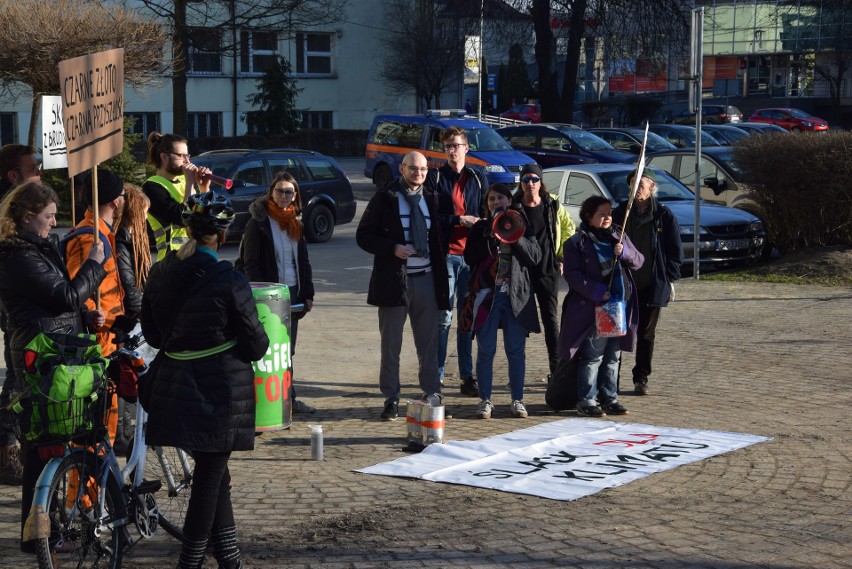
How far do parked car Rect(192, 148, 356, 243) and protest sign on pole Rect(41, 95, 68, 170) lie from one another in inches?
246

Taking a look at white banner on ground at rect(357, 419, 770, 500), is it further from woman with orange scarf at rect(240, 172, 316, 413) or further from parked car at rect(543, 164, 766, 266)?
parked car at rect(543, 164, 766, 266)

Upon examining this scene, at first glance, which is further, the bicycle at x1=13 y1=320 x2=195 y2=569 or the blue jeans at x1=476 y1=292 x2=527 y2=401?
the blue jeans at x1=476 y1=292 x2=527 y2=401

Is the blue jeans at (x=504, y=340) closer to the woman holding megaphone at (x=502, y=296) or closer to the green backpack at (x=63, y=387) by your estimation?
the woman holding megaphone at (x=502, y=296)

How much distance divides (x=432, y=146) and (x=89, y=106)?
21647 millimetres

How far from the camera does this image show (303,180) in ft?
70.0

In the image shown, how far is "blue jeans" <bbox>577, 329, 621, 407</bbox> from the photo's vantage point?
29.2ft

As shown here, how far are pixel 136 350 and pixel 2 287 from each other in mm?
742

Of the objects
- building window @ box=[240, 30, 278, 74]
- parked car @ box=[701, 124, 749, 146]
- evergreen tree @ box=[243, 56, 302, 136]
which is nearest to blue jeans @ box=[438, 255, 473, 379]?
parked car @ box=[701, 124, 749, 146]

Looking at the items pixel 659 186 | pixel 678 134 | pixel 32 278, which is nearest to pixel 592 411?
pixel 32 278

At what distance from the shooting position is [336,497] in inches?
270

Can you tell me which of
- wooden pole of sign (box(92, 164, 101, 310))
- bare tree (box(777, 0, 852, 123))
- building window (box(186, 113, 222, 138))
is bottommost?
wooden pole of sign (box(92, 164, 101, 310))

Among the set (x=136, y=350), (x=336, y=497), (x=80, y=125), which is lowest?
(x=336, y=497)

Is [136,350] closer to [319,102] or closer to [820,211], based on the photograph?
[820,211]

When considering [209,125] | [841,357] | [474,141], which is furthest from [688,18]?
[841,357]
